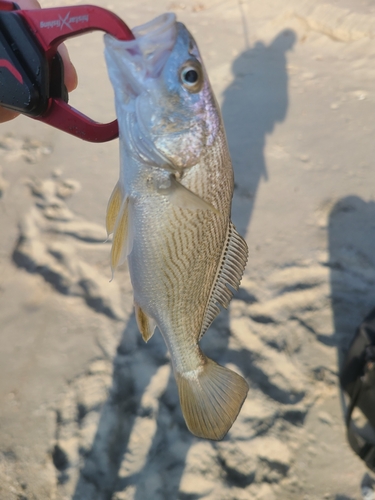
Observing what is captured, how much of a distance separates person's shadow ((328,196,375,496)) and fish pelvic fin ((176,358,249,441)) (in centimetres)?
112

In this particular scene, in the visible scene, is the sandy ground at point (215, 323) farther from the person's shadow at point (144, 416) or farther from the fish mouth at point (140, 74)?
the fish mouth at point (140, 74)

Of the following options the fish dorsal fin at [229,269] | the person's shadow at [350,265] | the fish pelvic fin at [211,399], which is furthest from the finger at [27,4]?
the person's shadow at [350,265]

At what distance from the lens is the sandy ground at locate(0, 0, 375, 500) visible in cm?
192

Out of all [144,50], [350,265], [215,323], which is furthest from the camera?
[350,265]

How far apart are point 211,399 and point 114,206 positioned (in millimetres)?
738

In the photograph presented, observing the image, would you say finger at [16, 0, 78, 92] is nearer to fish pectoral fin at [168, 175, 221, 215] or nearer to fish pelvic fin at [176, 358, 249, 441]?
fish pectoral fin at [168, 175, 221, 215]

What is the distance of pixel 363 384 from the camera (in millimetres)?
1882

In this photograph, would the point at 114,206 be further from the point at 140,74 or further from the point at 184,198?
the point at 140,74

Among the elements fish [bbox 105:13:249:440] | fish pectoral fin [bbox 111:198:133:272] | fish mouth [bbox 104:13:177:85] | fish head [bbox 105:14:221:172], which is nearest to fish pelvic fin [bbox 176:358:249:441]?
fish [bbox 105:13:249:440]

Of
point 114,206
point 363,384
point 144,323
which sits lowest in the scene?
point 363,384

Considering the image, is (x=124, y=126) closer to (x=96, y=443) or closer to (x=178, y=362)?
(x=178, y=362)

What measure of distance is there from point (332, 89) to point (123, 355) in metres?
3.65

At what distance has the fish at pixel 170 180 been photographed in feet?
3.46

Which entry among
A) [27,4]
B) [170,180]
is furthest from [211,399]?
[27,4]
